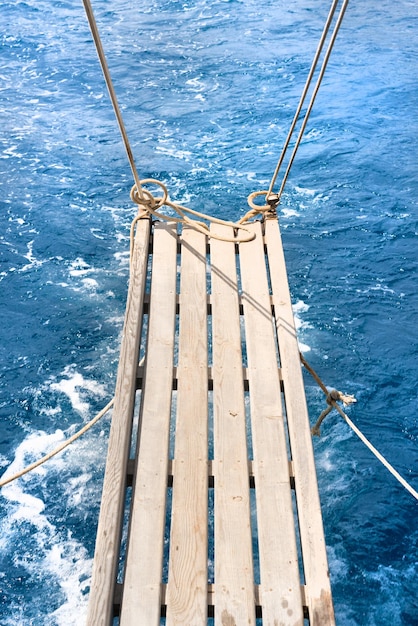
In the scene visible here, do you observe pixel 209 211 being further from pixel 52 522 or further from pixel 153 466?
pixel 153 466

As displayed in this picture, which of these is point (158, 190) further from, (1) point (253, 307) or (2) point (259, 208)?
(1) point (253, 307)

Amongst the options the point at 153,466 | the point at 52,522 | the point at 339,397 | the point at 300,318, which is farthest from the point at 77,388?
the point at 153,466

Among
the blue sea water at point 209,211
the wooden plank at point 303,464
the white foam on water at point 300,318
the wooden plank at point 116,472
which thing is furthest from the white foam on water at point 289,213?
the wooden plank at point 116,472

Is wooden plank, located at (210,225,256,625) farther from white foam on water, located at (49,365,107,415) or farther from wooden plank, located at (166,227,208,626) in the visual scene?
white foam on water, located at (49,365,107,415)

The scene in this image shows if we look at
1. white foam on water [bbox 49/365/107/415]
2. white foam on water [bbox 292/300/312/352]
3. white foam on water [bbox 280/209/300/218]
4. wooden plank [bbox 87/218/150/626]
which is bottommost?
wooden plank [bbox 87/218/150/626]

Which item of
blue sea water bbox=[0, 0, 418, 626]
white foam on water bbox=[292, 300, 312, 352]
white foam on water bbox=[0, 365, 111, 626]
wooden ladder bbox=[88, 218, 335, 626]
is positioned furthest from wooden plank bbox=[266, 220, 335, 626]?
white foam on water bbox=[292, 300, 312, 352]

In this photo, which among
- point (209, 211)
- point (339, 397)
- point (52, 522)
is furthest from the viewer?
point (209, 211)
